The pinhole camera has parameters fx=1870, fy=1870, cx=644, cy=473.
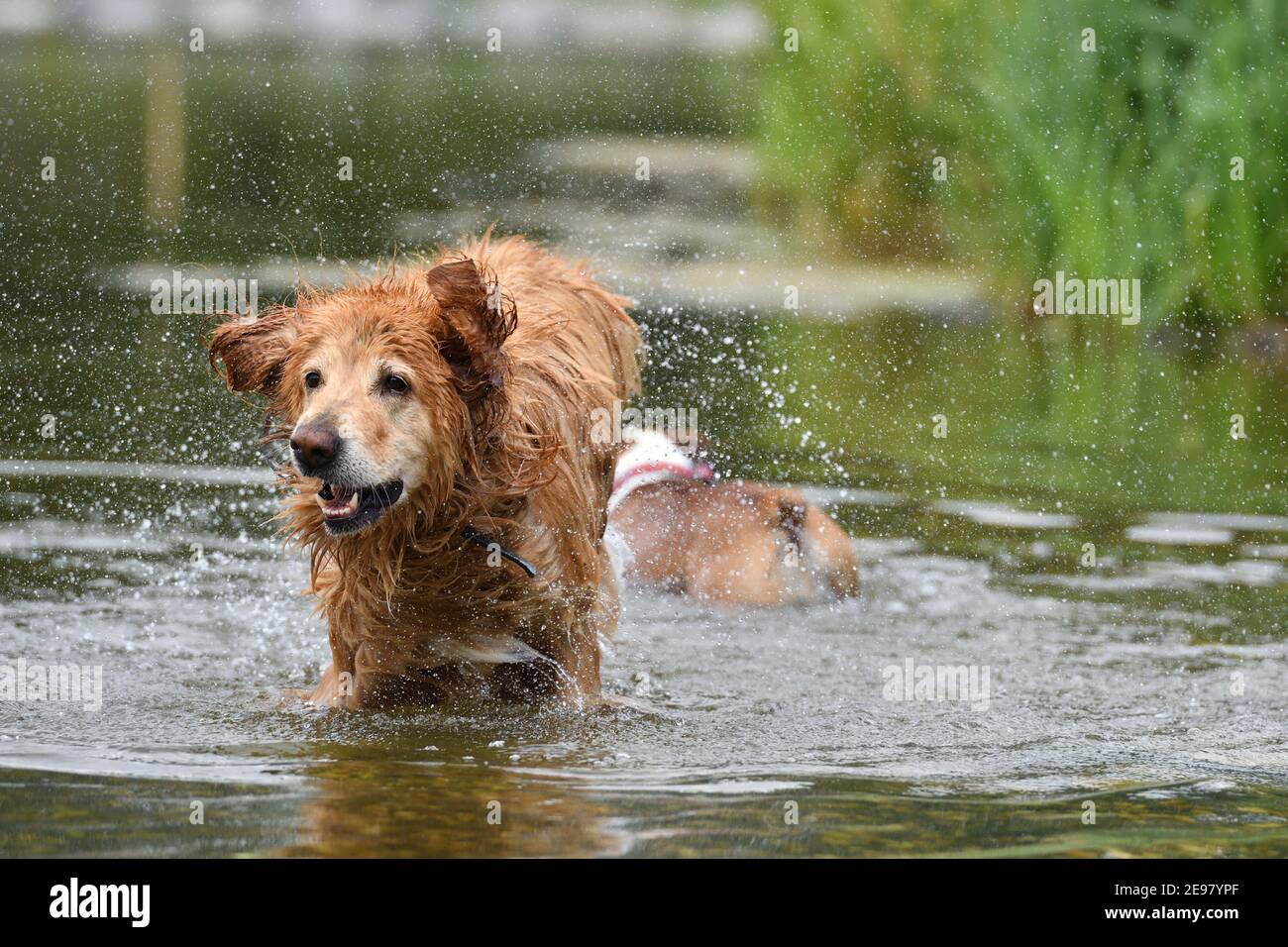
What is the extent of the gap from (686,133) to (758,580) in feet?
47.7

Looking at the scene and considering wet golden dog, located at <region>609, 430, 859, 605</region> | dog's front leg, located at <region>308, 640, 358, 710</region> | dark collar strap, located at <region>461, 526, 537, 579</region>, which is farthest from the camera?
wet golden dog, located at <region>609, 430, 859, 605</region>

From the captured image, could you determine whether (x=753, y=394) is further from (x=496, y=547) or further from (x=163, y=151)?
(x=163, y=151)

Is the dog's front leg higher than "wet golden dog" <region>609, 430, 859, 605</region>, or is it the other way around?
"wet golden dog" <region>609, 430, 859, 605</region>

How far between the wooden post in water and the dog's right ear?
10638 mm

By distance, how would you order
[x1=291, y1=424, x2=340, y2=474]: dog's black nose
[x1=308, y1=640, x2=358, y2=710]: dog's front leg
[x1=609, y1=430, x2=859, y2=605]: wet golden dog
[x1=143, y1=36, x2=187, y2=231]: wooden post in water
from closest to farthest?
[x1=291, y1=424, x2=340, y2=474]: dog's black nose < [x1=308, y1=640, x2=358, y2=710]: dog's front leg < [x1=609, y1=430, x2=859, y2=605]: wet golden dog < [x1=143, y1=36, x2=187, y2=231]: wooden post in water

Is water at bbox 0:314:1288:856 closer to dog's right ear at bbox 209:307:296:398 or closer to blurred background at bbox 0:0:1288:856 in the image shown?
blurred background at bbox 0:0:1288:856

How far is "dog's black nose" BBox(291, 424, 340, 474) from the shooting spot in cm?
541

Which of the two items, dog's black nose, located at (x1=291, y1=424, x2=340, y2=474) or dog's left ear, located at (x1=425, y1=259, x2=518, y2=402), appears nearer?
dog's black nose, located at (x1=291, y1=424, x2=340, y2=474)

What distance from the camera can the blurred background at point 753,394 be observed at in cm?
546

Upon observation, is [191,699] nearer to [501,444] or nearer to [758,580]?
[501,444]

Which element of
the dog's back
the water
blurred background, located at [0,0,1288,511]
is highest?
blurred background, located at [0,0,1288,511]

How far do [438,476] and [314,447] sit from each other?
59 centimetres

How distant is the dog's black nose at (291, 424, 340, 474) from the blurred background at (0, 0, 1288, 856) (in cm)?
91

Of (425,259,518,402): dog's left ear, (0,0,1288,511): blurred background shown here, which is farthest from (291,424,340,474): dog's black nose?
(0,0,1288,511): blurred background
